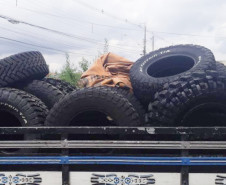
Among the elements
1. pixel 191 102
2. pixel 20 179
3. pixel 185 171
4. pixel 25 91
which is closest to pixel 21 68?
pixel 25 91

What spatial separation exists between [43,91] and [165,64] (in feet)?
5.91

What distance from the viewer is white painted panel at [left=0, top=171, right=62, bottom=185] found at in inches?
107

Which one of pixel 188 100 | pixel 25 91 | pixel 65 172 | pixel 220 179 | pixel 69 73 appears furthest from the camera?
pixel 69 73

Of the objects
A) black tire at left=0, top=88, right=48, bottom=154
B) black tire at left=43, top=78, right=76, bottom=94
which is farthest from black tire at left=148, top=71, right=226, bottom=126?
black tire at left=43, top=78, right=76, bottom=94

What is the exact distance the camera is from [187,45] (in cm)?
455

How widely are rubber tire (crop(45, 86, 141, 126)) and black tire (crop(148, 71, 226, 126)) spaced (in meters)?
0.24

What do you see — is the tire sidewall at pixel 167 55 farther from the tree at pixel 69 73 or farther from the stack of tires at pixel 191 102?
the tree at pixel 69 73

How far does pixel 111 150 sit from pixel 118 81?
1747mm

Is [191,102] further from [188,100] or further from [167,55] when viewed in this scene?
[167,55]

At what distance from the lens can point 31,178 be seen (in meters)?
2.75

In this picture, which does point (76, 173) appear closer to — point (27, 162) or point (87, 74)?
point (27, 162)

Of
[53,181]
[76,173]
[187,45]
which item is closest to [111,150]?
[76,173]

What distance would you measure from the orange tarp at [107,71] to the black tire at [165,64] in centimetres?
40

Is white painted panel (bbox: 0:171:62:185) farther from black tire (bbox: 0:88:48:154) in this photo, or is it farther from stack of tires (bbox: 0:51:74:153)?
black tire (bbox: 0:88:48:154)
